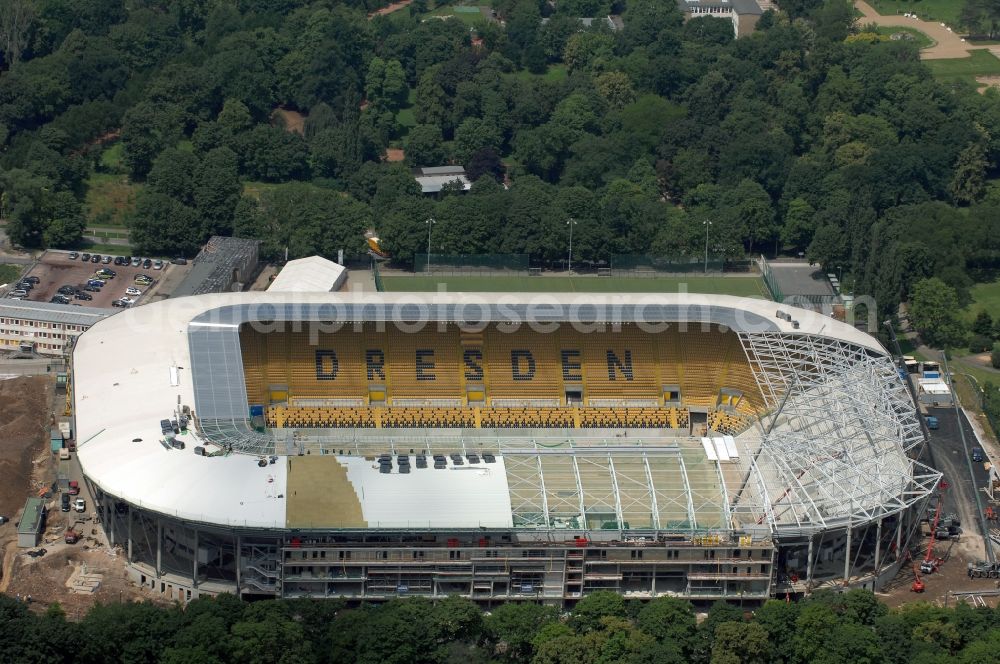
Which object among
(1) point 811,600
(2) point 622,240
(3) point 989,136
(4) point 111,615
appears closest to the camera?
(4) point 111,615

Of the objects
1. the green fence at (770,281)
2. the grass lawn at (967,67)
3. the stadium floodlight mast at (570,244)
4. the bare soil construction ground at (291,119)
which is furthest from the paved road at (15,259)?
the grass lawn at (967,67)

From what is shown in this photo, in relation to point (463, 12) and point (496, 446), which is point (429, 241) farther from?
point (463, 12)

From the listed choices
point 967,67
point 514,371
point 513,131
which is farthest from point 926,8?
point 514,371

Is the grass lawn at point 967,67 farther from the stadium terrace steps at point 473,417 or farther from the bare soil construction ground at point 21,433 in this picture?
the bare soil construction ground at point 21,433

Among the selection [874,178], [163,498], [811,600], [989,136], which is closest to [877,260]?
[874,178]

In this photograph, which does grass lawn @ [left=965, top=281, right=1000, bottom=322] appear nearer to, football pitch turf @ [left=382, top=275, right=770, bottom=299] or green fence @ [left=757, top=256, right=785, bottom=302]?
green fence @ [left=757, top=256, right=785, bottom=302]

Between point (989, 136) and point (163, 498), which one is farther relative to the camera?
point (989, 136)

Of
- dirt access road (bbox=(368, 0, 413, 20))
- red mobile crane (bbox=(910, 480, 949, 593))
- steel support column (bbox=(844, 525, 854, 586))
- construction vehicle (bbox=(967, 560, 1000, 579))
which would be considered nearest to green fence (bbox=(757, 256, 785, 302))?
red mobile crane (bbox=(910, 480, 949, 593))

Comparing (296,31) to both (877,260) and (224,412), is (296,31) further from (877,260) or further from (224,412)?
(224,412)
